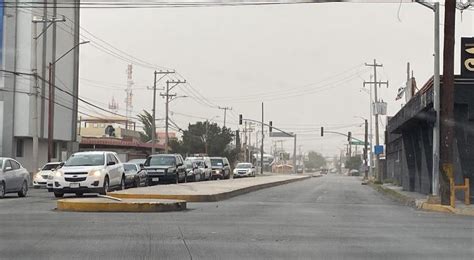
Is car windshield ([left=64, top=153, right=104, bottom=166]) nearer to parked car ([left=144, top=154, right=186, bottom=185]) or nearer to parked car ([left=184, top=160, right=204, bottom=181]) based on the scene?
parked car ([left=144, top=154, right=186, bottom=185])

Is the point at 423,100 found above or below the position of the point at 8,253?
above

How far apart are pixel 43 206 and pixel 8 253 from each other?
9.21m

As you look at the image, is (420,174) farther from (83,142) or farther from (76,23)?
(83,142)

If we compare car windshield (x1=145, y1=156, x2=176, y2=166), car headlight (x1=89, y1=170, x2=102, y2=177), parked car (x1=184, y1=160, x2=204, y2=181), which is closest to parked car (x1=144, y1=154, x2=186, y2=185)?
car windshield (x1=145, y1=156, x2=176, y2=166)

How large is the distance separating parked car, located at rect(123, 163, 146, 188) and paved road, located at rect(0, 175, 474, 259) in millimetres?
12814

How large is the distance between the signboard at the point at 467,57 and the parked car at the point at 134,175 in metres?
15.2

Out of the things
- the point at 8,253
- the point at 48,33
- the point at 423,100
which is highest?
the point at 48,33

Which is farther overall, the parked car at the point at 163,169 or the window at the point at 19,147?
the window at the point at 19,147

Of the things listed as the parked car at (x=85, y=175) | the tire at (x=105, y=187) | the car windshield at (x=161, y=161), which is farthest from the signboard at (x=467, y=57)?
the car windshield at (x=161, y=161)

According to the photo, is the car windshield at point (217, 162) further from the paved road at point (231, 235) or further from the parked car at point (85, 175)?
the paved road at point (231, 235)

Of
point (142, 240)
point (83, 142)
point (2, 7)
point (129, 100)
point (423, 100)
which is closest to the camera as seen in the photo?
point (142, 240)

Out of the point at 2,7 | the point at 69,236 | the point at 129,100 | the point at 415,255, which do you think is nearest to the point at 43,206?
the point at 69,236

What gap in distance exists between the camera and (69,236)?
1194cm

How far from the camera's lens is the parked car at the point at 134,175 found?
30.7m
